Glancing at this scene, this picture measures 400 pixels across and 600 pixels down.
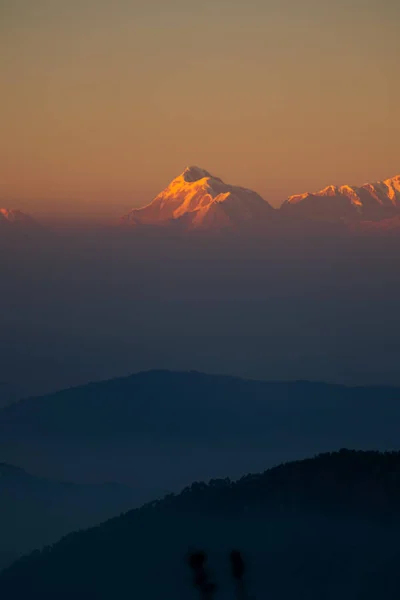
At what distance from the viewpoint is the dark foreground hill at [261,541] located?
130m

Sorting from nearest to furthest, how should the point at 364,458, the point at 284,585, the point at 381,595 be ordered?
the point at 381,595, the point at 284,585, the point at 364,458

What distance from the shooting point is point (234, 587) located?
438ft

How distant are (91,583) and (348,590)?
162ft

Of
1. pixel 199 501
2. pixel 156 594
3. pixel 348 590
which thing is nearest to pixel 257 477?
pixel 199 501

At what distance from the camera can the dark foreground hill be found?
13000 centimetres

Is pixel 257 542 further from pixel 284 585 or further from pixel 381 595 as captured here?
pixel 381 595

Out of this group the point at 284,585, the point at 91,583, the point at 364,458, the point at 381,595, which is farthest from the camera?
the point at 364,458

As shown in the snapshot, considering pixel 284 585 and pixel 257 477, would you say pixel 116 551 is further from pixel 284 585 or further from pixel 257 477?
pixel 284 585

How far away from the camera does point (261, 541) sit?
5704 inches

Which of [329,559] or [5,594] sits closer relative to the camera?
[329,559]

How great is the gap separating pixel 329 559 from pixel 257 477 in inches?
1780

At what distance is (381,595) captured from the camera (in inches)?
4756

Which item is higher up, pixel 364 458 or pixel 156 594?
pixel 364 458

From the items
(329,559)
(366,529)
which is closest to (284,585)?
(329,559)
